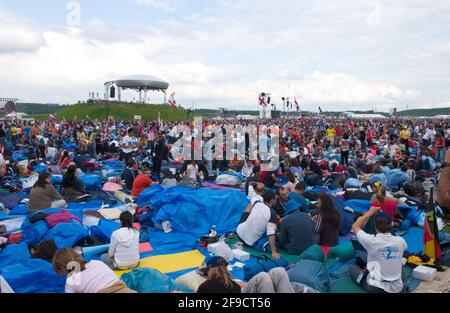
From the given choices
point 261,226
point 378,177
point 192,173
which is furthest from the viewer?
point 192,173

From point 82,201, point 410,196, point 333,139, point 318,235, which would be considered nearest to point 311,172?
point 410,196

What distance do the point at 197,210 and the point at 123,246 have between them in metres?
2.33

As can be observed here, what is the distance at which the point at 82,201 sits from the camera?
357 inches

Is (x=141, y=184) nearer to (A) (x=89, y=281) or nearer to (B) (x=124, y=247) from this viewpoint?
(B) (x=124, y=247)

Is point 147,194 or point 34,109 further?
point 34,109

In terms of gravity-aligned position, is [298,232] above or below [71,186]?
below

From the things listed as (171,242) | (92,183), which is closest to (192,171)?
(92,183)

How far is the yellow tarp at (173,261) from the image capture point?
5539 millimetres

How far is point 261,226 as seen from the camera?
6.06 meters

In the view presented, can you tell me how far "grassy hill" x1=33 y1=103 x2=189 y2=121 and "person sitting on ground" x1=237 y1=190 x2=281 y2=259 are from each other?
147ft

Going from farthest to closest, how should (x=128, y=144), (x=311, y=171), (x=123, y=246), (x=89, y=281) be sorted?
(x=128, y=144) < (x=311, y=171) < (x=123, y=246) < (x=89, y=281)

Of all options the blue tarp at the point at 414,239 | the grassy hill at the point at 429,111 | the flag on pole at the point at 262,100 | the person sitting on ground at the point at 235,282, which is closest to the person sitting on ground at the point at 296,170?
the blue tarp at the point at 414,239

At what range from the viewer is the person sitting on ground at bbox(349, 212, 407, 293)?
428 centimetres

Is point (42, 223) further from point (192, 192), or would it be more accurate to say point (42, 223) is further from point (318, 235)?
point (318, 235)
